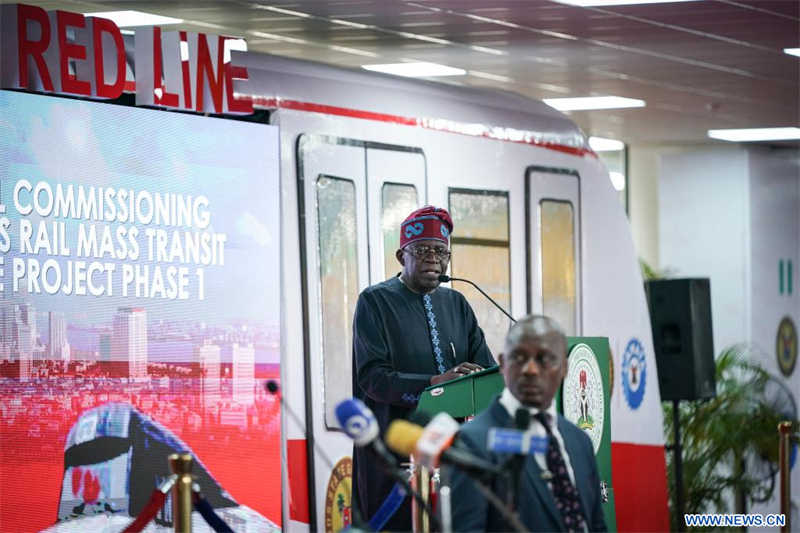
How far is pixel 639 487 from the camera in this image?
35.1 feet

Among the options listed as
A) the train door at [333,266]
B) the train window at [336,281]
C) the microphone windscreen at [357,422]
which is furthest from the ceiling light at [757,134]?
the microphone windscreen at [357,422]

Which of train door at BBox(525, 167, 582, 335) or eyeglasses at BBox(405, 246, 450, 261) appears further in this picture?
train door at BBox(525, 167, 582, 335)

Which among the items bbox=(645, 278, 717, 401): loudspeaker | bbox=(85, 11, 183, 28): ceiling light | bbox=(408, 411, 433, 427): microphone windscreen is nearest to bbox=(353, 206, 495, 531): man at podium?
bbox=(408, 411, 433, 427): microphone windscreen

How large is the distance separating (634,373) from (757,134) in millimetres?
5872

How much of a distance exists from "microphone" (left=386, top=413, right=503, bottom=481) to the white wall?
44.9ft

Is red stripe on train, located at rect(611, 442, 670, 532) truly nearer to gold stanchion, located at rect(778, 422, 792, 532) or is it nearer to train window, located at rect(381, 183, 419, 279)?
gold stanchion, located at rect(778, 422, 792, 532)

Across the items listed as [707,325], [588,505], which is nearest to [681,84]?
[707,325]

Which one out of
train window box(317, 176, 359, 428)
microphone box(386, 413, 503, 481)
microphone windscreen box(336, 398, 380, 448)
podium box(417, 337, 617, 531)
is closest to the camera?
microphone box(386, 413, 503, 481)

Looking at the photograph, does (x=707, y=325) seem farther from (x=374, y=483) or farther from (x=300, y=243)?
(x=374, y=483)

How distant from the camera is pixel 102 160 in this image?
22.7 feet

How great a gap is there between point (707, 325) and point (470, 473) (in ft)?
30.5

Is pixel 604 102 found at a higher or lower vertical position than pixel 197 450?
higher

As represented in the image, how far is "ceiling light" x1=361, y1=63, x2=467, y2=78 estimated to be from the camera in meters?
11.7

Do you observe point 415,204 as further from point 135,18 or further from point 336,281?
point 135,18
